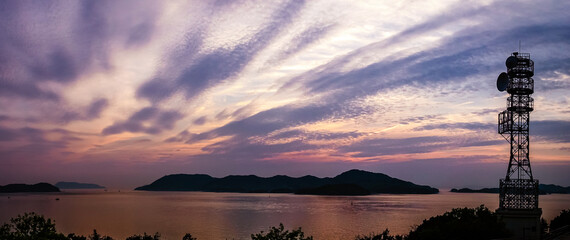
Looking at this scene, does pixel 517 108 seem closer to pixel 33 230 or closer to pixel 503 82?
pixel 503 82

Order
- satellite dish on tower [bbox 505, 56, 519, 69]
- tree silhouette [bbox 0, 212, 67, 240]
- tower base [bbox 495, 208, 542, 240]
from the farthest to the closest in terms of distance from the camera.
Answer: satellite dish on tower [bbox 505, 56, 519, 69] < tower base [bbox 495, 208, 542, 240] < tree silhouette [bbox 0, 212, 67, 240]

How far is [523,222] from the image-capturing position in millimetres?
Result: 37094

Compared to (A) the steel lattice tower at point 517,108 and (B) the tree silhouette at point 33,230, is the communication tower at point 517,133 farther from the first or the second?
(B) the tree silhouette at point 33,230

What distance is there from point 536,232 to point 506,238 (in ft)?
9.88

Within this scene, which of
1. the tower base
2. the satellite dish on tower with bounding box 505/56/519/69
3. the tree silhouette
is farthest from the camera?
the satellite dish on tower with bounding box 505/56/519/69

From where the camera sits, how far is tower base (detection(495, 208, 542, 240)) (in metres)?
36.5

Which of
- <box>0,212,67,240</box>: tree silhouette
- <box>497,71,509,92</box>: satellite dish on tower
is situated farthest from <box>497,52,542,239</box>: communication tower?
<box>0,212,67,240</box>: tree silhouette

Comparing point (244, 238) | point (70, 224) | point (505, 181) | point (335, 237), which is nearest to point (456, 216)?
point (505, 181)

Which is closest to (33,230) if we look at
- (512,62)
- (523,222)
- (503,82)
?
(523,222)

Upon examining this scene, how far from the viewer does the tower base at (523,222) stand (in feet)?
120

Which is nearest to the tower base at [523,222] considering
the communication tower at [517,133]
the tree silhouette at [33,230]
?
the communication tower at [517,133]

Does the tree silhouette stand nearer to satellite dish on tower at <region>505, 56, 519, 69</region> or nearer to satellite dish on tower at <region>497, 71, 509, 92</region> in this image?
satellite dish on tower at <region>497, 71, 509, 92</region>

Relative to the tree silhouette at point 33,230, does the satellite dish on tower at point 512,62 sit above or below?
above

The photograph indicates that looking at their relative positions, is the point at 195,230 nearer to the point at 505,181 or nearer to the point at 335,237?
the point at 335,237
